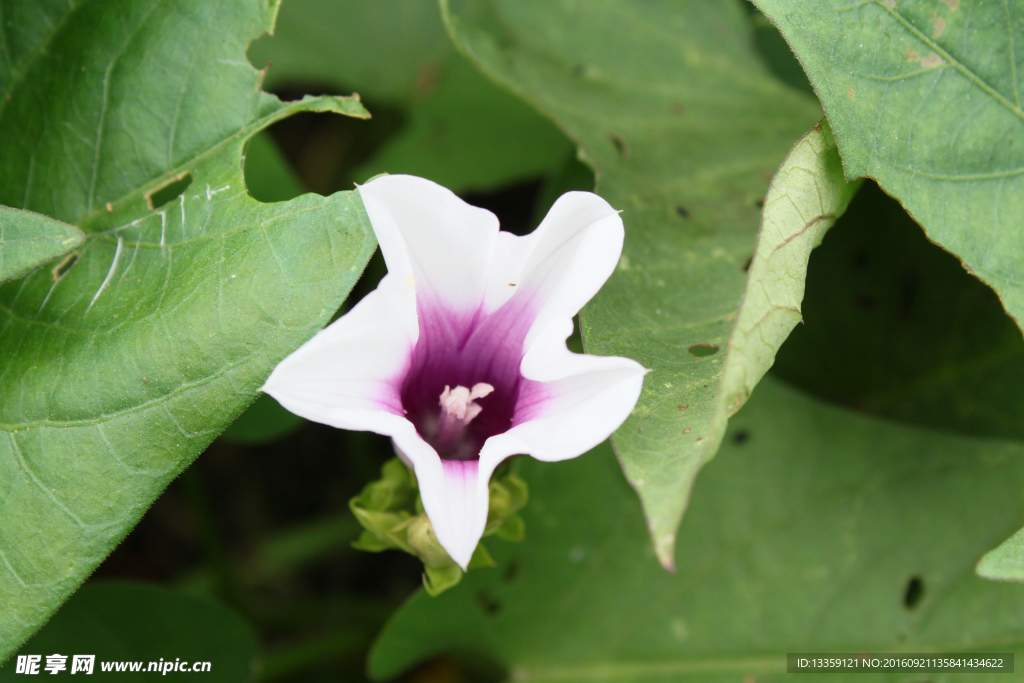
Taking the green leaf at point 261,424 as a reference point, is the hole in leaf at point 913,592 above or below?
below

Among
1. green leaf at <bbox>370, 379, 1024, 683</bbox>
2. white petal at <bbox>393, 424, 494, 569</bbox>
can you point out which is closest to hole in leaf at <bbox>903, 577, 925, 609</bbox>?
green leaf at <bbox>370, 379, 1024, 683</bbox>

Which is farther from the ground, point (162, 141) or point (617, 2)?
point (162, 141)

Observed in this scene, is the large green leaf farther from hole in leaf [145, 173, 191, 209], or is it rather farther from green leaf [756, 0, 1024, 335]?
green leaf [756, 0, 1024, 335]

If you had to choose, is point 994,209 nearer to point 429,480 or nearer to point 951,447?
point 951,447

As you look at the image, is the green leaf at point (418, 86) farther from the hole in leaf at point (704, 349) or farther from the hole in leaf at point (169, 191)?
the hole in leaf at point (704, 349)

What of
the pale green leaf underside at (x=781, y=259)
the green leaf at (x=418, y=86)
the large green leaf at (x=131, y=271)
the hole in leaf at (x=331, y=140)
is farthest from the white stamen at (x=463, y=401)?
the hole in leaf at (x=331, y=140)

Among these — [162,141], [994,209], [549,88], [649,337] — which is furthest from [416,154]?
[994,209]
